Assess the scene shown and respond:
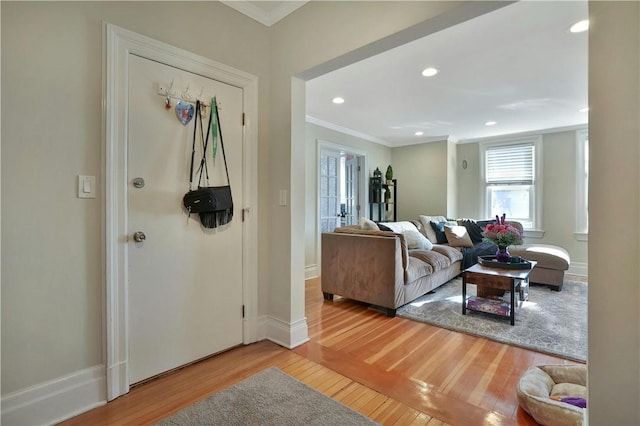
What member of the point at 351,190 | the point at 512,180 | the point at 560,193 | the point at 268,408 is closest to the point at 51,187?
the point at 268,408

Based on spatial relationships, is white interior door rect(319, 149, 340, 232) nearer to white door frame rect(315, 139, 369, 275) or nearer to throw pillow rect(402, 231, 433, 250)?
white door frame rect(315, 139, 369, 275)

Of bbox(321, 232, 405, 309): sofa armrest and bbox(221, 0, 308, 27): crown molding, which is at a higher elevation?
bbox(221, 0, 308, 27): crown molding

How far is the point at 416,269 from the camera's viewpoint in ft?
10.7

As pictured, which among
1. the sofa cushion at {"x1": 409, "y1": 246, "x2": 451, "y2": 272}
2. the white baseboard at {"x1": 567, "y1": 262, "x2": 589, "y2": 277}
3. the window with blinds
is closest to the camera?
the sofa cushion at {"x1": 409, "y1": 246, "x2": 451, "y2": 272}

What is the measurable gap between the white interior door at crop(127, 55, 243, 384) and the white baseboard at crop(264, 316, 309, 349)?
27 centimetres

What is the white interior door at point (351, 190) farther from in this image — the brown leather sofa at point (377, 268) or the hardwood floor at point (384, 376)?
the hardwood floor at point (384, 376)

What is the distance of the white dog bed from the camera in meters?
1.40

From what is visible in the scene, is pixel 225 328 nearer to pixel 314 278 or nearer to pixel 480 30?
pixel 314 278

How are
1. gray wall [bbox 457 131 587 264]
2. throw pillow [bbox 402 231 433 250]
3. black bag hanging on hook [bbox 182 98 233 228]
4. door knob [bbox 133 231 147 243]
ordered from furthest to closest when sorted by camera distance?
1. gray wall [bbox 457 131 587 264]
2. throw pillow [bbox 402 231 433 250]
3. black bag hanging on hook [bbox 182 98 233 228]
4. door knob [bbox 133 231 147 243]

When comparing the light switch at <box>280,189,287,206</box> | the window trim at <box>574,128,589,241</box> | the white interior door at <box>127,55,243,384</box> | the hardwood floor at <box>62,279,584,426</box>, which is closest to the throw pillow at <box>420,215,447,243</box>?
the window trim at <box>574,128,589,241</box>

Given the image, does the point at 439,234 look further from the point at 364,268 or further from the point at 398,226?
the point at 364,268

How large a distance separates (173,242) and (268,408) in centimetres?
113

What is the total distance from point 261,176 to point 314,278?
2659 millimetres

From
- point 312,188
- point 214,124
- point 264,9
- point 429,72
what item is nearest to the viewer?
point 214,124
